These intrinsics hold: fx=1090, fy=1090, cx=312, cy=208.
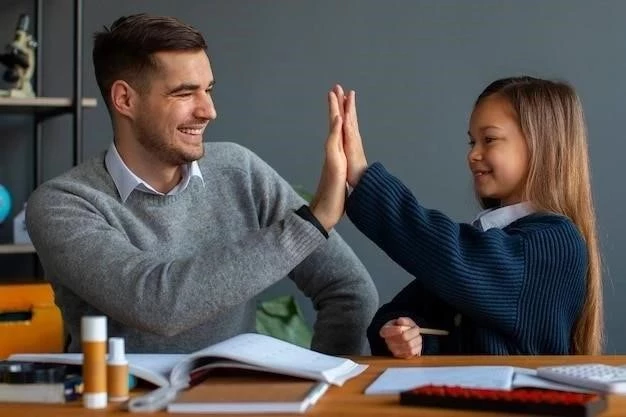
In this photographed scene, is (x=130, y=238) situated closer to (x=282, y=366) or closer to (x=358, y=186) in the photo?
(x=358, y=186)

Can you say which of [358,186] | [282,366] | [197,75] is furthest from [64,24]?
[282,366]

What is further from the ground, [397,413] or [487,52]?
[487,52]

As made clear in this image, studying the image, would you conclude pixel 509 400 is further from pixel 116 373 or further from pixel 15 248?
pixel 15 248

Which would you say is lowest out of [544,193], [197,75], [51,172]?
[51,172]

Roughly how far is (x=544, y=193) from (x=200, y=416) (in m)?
0.85

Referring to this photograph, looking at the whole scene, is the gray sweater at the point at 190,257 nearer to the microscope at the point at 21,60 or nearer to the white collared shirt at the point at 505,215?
the white collared shirt at the point at 505,215

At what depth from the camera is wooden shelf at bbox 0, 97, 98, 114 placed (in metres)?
3.09

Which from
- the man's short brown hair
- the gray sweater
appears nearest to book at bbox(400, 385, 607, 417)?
the gray sweater

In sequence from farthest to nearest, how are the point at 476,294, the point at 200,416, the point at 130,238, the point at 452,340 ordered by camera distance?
the point at 130,238
the point at 452,340
the point at 476,294
the point at 200,416

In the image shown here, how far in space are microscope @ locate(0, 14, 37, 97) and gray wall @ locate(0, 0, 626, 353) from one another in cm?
22

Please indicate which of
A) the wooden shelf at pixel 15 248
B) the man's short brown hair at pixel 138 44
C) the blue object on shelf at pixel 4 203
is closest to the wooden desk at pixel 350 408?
the man's short brown hair at pixel 138 44

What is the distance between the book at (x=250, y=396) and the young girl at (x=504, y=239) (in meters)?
0.38

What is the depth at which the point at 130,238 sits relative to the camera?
1.96m

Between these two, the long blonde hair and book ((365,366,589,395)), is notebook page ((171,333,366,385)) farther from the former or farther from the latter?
the long blonde hair
